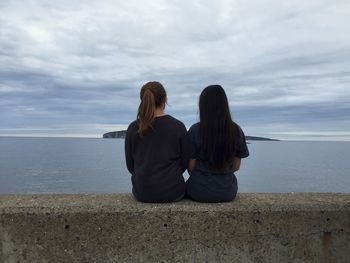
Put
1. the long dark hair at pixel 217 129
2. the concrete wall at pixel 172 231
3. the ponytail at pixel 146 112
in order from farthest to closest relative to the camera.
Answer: the long dark hair at pixel 217 129 < the ponytail at pixel 146 112 < the concrete wall at pixel 172 231

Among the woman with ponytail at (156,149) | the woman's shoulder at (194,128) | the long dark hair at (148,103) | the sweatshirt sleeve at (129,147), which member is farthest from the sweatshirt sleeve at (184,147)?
the sweatshirt sleeve at (129,147)

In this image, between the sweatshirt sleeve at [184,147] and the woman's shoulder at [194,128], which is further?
the woman's shoulder at [194,128]

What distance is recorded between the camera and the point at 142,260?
4.09 metres

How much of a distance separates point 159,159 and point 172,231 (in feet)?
2.52

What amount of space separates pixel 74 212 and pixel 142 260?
823 millimetres

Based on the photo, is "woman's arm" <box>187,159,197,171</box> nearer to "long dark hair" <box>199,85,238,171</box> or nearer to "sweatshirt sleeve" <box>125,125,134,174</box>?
"long dark hair" <box>199,85,238,171</box>

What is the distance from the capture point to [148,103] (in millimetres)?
4375

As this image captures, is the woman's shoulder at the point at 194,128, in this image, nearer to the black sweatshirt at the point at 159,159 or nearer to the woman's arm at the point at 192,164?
the black sweatshirt at the point at 159,159

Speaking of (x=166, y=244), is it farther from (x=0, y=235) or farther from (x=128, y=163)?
(x=0, y=235)

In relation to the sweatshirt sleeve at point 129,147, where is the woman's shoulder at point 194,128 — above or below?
above

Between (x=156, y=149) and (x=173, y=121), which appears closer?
(x=156, y=149)

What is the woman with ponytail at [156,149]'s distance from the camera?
4.38 metres

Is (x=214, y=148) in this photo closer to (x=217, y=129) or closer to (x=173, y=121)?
(x=217, y=129)

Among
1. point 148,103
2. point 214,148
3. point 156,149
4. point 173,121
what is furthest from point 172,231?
point 148,103
